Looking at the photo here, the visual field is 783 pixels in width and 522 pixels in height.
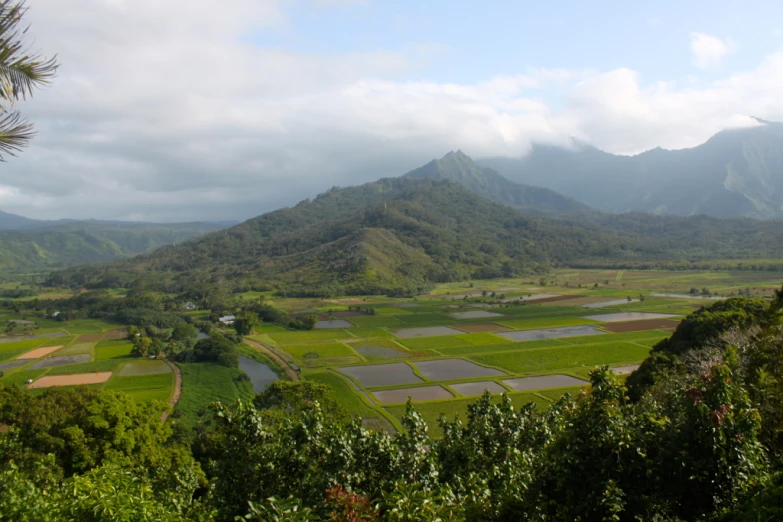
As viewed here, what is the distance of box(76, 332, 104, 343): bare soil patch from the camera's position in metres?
78.8

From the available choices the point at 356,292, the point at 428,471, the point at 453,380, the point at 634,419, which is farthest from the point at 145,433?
the point at 356,292

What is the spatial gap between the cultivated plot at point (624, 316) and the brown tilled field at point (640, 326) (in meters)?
3.11

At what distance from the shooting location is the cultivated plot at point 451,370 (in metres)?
52.1

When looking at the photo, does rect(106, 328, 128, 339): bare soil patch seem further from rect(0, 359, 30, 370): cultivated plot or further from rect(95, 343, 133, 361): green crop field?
rect(0, 359, 30, 370): cultivated plot

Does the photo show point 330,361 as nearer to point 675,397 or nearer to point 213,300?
point 675,397

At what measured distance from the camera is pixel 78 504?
9.22m

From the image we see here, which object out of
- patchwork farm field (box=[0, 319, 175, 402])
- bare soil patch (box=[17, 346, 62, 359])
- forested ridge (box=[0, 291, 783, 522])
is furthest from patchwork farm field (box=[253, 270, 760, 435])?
bare soil patch (box=[17, 346, 62, 359])

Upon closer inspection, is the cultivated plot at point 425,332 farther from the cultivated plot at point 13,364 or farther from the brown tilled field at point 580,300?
the cultivated plot at point 13,364

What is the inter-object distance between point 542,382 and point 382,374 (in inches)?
680

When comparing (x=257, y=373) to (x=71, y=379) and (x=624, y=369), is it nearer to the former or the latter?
(x=71, y=379)

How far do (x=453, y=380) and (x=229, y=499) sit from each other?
42.1 metres

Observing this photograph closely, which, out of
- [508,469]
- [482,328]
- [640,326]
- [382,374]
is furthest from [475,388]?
[640,326]

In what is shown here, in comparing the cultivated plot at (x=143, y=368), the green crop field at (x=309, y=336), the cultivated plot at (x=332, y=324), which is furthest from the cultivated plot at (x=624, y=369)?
the cultivated plot at (x=143, y=368)

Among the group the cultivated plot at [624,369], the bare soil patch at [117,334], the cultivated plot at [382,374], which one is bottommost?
the cultivated plot at [382,374]
